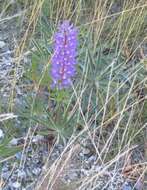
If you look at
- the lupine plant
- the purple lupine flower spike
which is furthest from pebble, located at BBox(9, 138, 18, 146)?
the purple lupine flower spike

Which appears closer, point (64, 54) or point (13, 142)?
point (64, 54)

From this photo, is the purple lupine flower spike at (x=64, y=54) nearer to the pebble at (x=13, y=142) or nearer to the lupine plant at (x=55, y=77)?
the lupine plant at (x=55, y=77)

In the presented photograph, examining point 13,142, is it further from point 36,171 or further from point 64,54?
point 64,54

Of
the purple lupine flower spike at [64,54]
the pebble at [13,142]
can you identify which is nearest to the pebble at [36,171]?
the pebble at [13,142]

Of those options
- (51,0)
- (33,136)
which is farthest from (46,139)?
(51,0)

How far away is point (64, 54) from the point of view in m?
1.75

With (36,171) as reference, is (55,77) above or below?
above

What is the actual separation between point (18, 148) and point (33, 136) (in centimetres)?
13

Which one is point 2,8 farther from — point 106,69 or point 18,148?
point 18,148

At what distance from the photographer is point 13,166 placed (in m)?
1.74

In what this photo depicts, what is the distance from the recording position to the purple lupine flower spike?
5.67 feet

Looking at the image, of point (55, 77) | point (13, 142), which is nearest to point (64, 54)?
point (55, 77)

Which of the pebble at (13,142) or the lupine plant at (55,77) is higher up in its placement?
the lupine plant at (55,77)

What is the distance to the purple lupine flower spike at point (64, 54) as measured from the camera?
173cm
